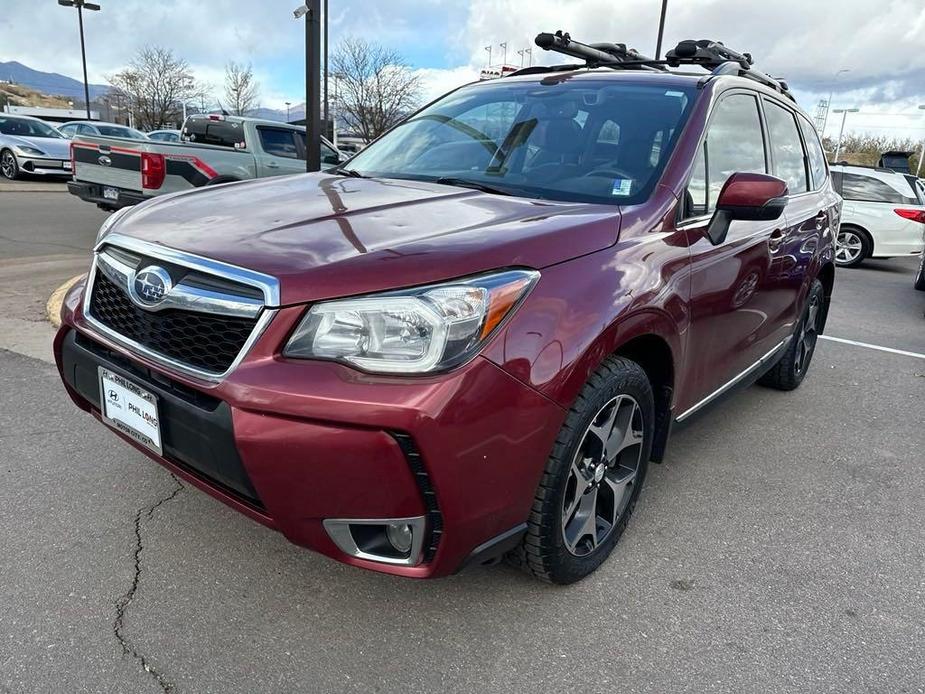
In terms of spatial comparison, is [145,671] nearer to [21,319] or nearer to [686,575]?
[686,575]

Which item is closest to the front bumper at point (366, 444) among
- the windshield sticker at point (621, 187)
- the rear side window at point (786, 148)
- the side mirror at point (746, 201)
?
the windshield sticker at point (621, 187)

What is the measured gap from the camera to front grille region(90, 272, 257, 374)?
6.23 feet

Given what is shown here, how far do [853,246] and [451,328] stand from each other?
38.9ft

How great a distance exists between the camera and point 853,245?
38.3 feet

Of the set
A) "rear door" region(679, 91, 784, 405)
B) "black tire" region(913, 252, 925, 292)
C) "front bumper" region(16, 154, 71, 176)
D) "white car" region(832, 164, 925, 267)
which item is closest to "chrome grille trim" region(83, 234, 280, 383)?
"rear door" region(679, 91, 784, 405)

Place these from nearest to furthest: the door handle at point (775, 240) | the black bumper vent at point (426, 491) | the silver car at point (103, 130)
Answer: the black bumper vent at point (426, 491) → the door handle at point (775, 240) → the silver car at point (103, 130)

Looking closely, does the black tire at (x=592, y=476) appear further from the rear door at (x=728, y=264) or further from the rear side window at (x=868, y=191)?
the rear side window at (x=868, y=191)

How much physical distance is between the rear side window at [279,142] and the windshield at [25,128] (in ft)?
40.6

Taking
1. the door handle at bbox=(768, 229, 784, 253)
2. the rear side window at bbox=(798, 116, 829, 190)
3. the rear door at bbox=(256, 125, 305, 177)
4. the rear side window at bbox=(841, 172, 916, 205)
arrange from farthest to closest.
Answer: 1. the rear side window at bbox=(841, 172, 916, 205)
2. the rear door at bbox=(256, 125, 305, 177)
3. the rear side window at bbox=(798, 116, 829, 190)
4. the door handle at bbox=(768, 229, 784, 253)

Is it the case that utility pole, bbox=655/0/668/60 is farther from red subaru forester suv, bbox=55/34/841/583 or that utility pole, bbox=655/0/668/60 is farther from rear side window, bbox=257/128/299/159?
red subaru forester suv, bbox=55/34/841/583

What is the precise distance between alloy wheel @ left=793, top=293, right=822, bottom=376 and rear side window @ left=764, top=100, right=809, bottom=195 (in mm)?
856

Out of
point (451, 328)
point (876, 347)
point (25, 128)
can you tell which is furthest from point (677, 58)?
point (25, 128)

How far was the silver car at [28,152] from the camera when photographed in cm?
1814

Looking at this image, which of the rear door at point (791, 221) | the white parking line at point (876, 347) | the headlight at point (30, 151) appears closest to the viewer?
the rear door at point (791, 221)
